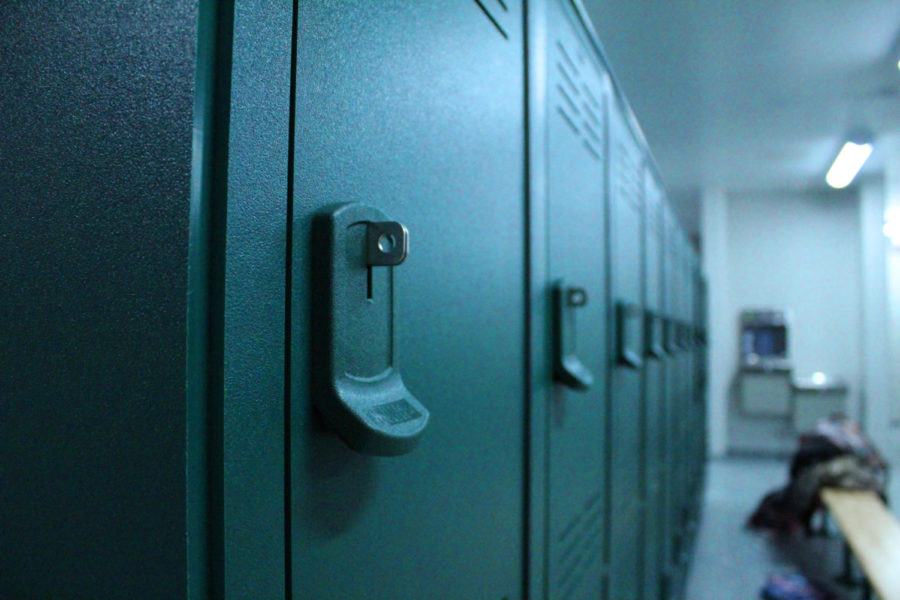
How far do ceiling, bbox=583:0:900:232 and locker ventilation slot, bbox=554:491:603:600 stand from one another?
2.58 meters

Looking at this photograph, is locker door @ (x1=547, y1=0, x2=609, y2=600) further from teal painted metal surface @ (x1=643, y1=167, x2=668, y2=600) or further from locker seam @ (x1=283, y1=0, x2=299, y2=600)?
A: teal painted metal surface @ (x1=643, y1=167, x2=668, y2=600)

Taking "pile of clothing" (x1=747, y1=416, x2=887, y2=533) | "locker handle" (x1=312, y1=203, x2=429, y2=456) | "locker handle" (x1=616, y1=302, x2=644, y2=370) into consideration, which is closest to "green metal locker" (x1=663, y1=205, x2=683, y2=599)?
"locker handle" (x1=616, y1=302, x2=644, y2=370)

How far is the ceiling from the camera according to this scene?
3.26 m

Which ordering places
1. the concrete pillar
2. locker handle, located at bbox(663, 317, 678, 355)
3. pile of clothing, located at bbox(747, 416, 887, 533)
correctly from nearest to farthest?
locker handle, located at bbox(663, 317, 678, 355), pile of clothing, located at bbox(747, 416, 887, 533), the concrete pillar

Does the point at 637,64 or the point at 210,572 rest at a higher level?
the point at 637,64

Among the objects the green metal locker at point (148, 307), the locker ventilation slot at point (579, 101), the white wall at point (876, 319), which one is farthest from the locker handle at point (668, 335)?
the white wall at point (876, 319)

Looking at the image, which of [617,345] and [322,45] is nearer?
[322,45]

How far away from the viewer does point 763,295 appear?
7.41m

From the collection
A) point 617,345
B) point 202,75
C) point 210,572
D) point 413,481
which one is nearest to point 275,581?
point 210,572

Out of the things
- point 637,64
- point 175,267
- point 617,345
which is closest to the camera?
point 175,267

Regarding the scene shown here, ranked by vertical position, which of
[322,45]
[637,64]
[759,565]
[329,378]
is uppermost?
[637,64]

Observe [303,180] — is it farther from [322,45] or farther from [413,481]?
[413,481]

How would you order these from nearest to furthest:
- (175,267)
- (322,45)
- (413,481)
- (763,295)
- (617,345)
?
1. (175,267)
2. (322,45)
3. (413,481)
4. (617,345)
5. (763,295)

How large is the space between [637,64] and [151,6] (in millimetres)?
3886
